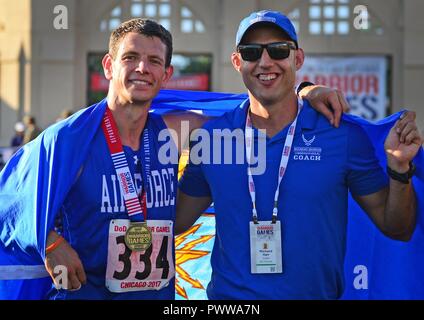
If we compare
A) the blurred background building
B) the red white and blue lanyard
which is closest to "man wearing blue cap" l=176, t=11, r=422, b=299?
the red white and blue lanyard

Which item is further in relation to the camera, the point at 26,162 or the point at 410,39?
the point at 410,39

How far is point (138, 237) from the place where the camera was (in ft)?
10.4

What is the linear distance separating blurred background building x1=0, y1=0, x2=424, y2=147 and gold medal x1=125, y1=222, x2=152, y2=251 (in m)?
13.0

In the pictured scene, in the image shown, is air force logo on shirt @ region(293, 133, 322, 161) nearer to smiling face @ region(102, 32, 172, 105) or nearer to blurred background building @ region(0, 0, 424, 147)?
smiling face @ region(102, 32, 172, 105)

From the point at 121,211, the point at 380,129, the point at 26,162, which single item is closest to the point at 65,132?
the point at 26,162

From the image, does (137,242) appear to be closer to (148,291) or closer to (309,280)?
(148,291)

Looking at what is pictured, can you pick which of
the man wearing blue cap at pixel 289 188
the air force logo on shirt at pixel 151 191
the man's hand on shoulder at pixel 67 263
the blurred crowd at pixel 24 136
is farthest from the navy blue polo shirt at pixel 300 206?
the blurred crowd at pixel 24 136

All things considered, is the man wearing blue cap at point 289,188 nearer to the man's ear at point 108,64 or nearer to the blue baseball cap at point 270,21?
the blue baseball cap at point 270,21

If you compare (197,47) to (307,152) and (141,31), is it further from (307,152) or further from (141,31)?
(307,152)

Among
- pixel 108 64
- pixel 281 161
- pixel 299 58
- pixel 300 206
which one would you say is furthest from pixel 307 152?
pixel 108 64

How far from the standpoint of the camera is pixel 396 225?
3107mm

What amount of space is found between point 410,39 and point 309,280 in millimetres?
14407

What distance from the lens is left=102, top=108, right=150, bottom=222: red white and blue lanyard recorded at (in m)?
3.17

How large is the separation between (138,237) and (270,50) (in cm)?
106
